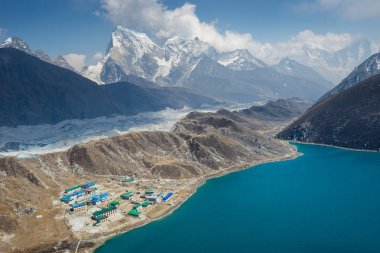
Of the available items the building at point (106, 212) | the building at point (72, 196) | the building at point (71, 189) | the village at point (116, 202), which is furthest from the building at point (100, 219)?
the building at point (71, 189)

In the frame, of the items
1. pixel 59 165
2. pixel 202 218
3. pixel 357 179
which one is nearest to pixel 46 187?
pixel 59 165

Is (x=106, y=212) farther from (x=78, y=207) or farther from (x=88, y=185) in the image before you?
(x=88, y=185)

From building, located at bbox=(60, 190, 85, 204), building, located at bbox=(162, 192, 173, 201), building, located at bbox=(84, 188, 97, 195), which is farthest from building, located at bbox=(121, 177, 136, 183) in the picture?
building, located at bbox=(162, 192, 173, 201)

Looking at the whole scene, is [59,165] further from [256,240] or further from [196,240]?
[256,240]

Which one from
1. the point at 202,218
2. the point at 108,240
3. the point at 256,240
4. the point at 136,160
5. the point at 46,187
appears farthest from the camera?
the point at 136,160

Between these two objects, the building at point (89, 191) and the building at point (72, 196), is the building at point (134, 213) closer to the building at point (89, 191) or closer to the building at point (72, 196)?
the building at point (72, 196)

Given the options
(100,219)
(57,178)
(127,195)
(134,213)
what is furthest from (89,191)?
(134,213)

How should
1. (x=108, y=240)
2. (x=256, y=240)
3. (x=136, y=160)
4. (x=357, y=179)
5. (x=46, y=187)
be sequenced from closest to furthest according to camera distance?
(x=256, y=240), (x=108, y=240), (x=46, y=187), (x=357, y=179), (x=136, y=160)

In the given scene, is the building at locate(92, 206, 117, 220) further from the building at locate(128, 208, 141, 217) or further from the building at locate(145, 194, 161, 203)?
the building at locate(145, 194, 161, 203)
